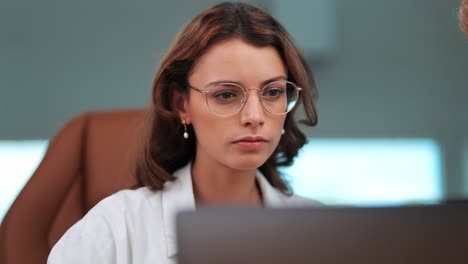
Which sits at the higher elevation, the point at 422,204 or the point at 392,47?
the point at 392,47

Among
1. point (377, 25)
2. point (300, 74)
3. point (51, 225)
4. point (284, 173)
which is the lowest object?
point (51, 225)

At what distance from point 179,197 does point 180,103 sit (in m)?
0.22

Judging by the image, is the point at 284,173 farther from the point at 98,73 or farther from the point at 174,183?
the point at 98,73

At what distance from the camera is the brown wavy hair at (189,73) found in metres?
1.37

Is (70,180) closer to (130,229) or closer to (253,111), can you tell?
(130,229)

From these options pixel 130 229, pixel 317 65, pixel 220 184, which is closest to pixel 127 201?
pixel 130 229

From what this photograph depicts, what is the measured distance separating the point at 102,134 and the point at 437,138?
7.88ft

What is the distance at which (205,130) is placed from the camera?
4.44 feet

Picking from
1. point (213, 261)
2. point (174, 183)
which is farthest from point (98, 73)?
point (213, 261)

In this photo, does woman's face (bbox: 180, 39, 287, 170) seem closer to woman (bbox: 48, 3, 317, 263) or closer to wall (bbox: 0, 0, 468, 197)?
woman (bbox: 48, 3, 317, 263)

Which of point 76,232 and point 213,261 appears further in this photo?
point 76,232

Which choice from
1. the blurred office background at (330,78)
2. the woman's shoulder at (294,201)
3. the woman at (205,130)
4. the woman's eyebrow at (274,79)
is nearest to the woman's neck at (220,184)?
the woman at (205,130)

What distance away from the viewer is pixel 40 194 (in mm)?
1572

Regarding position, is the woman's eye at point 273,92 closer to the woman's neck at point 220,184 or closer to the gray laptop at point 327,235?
the woman's neck at point 220,184
